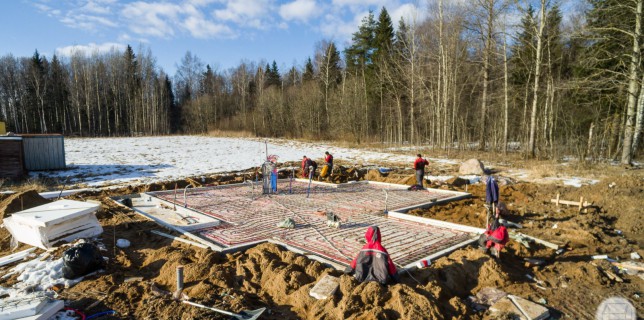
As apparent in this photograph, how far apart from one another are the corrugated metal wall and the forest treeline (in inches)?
854

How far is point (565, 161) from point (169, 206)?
17.8 m

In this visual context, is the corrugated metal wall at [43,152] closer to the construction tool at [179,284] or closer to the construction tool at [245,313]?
the construction tool at [179,284]

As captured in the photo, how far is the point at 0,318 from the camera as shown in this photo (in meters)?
4.04

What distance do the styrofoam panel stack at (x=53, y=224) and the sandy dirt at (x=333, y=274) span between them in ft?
1.33

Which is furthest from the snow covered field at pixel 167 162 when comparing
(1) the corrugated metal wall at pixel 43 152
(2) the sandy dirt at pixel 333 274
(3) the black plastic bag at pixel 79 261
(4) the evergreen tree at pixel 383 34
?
(4) the evergreen tree at pixel 383 34

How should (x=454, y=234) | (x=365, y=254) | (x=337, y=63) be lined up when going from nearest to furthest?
(x=365, y=254), (x=454, y=234), (x=337, y=63)

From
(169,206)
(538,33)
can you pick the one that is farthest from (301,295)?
(538,33)

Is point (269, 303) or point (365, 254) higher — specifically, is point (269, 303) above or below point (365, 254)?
below

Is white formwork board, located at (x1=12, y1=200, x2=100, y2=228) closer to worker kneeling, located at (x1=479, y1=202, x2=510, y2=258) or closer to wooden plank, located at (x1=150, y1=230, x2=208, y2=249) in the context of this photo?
wooden plank, located at (x1=150, y1=230, x2=208, y2=249)

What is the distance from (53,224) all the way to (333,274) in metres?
5.12

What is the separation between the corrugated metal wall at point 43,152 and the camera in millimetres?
17172

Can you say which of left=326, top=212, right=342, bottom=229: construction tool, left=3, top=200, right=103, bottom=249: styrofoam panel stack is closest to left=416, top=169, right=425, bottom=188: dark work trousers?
left=326, top=212, right=342, bottom=229: construction tool

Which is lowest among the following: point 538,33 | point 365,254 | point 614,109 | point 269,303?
point 269,303

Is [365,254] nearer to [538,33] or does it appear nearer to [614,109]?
[538,33]
